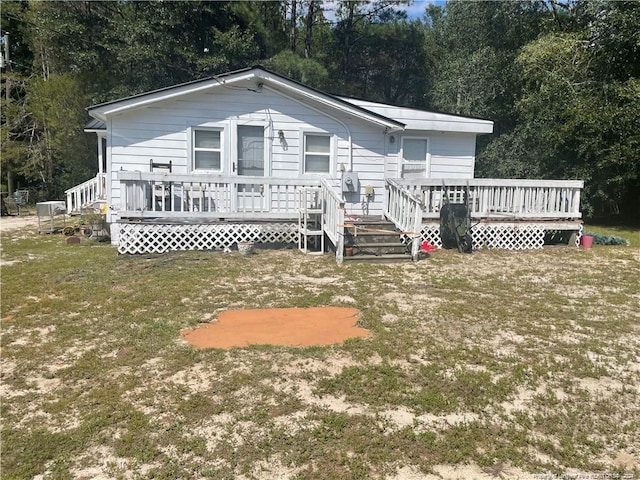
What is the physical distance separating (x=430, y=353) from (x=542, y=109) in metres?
16.2

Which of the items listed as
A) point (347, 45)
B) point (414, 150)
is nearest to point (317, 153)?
point (414, 150)

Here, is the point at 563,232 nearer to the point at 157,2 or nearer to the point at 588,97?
the point at 588,97

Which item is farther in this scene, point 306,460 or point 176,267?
point 176,267

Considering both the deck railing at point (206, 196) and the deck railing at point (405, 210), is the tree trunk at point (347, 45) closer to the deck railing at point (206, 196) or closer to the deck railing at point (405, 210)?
the deck railing at point (405, 210)

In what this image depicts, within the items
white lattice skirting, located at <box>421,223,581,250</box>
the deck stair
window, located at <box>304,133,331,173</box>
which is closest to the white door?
window, located at <box>304,133,331,173</box>

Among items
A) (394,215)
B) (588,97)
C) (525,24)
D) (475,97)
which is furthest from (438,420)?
(525,24)

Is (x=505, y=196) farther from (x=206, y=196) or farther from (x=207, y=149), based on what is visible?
(x=207, y=149)

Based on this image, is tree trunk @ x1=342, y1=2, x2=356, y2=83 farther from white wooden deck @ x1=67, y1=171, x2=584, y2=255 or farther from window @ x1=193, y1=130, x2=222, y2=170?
window @ x1=193, y1=130, x2=222, y2=170

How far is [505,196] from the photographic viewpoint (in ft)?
35.6

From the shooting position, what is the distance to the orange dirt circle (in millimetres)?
4754

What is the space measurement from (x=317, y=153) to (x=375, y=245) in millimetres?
3564

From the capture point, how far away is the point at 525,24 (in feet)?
75.0

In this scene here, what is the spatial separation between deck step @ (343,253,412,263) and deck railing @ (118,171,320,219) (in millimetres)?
1935

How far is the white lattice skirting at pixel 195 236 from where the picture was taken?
9289mm
